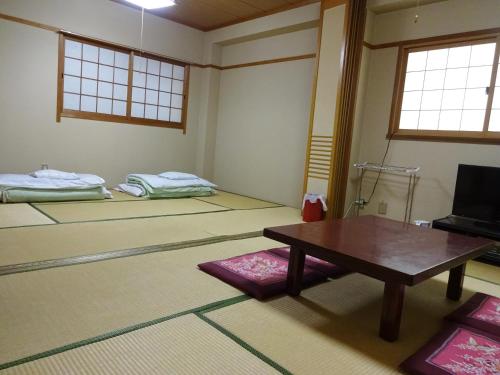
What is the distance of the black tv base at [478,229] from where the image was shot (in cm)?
315

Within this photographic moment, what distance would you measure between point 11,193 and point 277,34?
13.5ft

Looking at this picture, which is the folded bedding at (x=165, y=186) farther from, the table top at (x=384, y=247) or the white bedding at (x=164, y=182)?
the table top at (x=384, y=247)

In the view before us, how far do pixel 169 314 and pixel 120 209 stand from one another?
259 cm

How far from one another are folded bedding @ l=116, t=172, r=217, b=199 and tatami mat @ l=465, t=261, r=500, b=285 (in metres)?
3.63

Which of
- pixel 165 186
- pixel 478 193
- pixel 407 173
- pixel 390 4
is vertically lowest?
pixel 165 186

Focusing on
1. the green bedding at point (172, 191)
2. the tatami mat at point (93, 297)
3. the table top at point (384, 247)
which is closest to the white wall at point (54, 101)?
the green bedding at point (172, 191)

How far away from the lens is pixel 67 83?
16.6 ft

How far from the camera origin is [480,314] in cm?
206

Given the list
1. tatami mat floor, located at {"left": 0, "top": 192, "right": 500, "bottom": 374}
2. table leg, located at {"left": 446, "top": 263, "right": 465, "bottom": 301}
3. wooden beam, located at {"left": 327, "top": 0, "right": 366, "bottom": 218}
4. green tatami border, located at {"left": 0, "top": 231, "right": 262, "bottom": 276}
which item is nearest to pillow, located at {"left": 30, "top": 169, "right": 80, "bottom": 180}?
tatami mat floor, located at {"left": 0, "top": 192, "right": 500, "bottom": 374}

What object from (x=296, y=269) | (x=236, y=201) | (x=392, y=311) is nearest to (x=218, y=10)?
(x=236, y=201)

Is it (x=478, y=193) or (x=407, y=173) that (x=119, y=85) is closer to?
(x=407, y=173)

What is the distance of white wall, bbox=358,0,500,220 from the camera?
3.70 meters

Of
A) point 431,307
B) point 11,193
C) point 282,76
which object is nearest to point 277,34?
point 282,76

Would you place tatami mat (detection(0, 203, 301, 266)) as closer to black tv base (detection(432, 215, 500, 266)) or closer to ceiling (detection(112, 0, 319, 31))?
black tv base (detection(432, 215, 500, 266))
